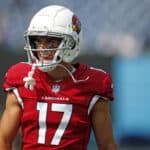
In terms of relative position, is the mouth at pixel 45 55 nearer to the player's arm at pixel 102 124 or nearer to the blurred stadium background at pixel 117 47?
the player's arm at pixel 102 124

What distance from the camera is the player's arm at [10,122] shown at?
385 cm

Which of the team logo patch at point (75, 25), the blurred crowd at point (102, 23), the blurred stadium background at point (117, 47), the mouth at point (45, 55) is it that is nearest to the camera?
the mouth at point (45, 55)

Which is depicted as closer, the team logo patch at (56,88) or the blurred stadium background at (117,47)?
the team logo patch at (56,88)

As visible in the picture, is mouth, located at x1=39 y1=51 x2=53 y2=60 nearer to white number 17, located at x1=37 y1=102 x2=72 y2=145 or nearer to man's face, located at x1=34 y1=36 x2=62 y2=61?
man's face, located at x1=34 y1=36 x2=62 y2=61

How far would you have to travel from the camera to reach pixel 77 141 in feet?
12.6

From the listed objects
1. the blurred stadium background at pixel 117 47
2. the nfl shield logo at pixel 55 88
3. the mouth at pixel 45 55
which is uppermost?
the mouth at pixel 45 55

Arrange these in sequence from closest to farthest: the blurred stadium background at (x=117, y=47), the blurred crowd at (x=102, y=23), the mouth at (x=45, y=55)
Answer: the mouth at (x=45, y=55)
the blurred stadium background at (x=117, y=47)
the blurred crowd at (x=102, y=23)

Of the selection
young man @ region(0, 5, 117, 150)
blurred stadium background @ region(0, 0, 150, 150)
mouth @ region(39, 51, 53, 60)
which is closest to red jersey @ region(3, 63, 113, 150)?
young man @ region(0, 5, 117, 150)

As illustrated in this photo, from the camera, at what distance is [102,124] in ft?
12.8

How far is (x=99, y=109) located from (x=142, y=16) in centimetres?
469

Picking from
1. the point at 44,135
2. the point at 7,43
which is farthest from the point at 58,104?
the point at 7,43

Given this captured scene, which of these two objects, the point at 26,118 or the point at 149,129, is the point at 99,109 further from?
the point at 149,129

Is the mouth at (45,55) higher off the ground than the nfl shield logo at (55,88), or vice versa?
the mouth at (45,55)

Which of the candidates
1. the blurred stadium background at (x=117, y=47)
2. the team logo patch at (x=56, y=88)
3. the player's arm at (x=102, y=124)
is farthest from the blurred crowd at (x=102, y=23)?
the team logo patch at (x=56, y=88)
